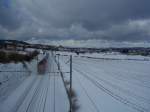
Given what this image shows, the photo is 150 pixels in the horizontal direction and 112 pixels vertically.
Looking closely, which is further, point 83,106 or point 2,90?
point 2,90

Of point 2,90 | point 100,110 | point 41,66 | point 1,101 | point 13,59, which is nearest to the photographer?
point 100,110

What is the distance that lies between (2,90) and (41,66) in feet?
42.6

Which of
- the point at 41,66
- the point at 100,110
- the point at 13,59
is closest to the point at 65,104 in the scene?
the point at 100,110

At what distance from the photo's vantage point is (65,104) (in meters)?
10.9

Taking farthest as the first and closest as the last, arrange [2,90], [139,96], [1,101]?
[2,90]
[139,96]
[1,101]

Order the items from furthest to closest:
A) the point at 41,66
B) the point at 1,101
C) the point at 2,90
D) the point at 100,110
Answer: the point at 41,66 < the point at 2,90 < the point at 1,101 < the point at 100,110

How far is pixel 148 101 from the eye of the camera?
445 inches

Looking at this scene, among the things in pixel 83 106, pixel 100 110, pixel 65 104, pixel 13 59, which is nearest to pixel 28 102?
pixel 65 104

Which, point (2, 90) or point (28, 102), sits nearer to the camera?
point (28, 102)

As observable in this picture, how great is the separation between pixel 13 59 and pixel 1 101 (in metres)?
30.2

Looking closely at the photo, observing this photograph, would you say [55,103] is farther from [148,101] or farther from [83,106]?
[148,101]

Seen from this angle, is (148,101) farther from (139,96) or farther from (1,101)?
(1,101)

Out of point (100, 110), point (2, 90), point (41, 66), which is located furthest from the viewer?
point (41, 66)

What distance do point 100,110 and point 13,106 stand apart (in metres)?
5.68
